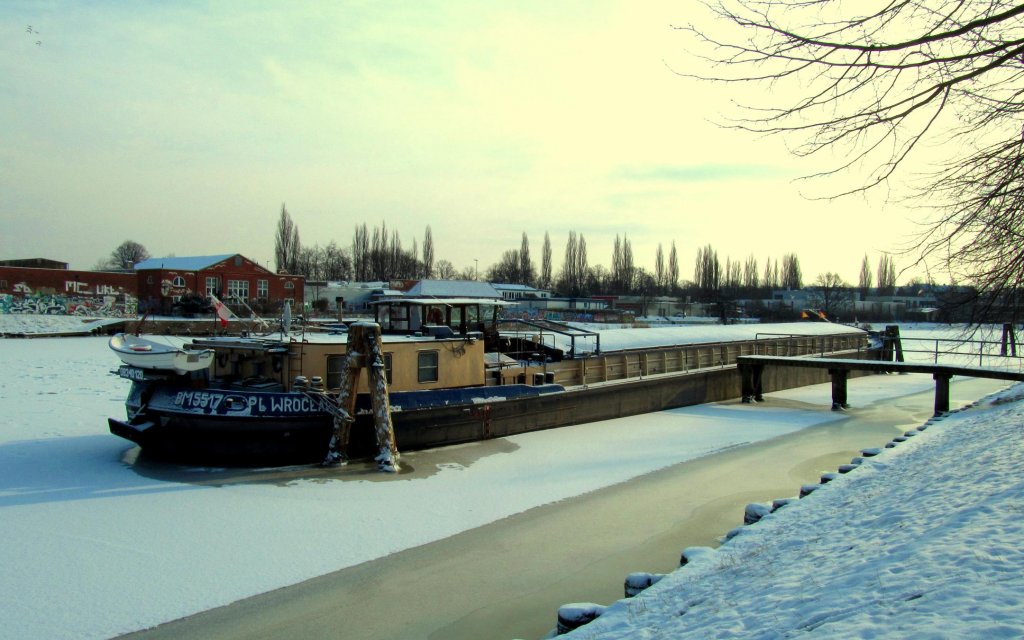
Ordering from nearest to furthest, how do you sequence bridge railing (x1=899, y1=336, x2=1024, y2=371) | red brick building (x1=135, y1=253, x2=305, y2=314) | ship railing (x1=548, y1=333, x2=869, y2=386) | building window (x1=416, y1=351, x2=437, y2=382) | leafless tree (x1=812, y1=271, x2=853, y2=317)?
1. building window (x1=416, y1=351, x2=437, y2=382)
2. ship railing (x1=548, y1=333, x2=869, y2=386)
3. bridge railing (x1=899, y1=336, x2=1024, y2=371)
4. red brick building (x1=135, y1=253, x2=305, y2=314)
5. leafless tree (x1=812, y1=271, x2=853, y2=317)

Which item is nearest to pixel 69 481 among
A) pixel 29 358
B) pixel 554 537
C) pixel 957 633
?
pixel 554 537

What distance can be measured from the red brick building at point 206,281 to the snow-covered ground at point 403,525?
35.3m

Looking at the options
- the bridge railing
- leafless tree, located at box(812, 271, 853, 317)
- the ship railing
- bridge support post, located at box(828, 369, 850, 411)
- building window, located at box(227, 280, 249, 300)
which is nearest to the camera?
the ship railing

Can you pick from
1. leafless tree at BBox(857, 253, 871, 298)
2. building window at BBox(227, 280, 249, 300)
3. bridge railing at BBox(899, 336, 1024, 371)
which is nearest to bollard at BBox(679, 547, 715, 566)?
bridge railing at BBox(899, 336, 1024, 371)

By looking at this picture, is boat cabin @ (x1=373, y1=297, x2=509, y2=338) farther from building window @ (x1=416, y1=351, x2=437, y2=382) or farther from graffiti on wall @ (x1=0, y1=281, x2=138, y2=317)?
graffiti on wall @ (x1=0, y1=281, x2=138, y2=317)

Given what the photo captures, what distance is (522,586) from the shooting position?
7738 mm

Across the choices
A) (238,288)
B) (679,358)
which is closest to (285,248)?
(238,288)

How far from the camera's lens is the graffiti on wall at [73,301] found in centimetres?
4456

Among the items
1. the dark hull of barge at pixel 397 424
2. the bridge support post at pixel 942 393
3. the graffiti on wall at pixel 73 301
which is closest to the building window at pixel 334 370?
the dark hull of barge at pixel 397 424

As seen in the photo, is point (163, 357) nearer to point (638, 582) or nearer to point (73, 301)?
point (638, 582)

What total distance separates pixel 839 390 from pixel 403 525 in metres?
17.3

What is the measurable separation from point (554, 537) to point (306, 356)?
6.66m

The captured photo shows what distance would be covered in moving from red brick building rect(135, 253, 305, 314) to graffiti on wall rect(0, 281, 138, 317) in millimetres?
Answer: 1512

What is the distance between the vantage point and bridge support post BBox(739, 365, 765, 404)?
23609 mm
